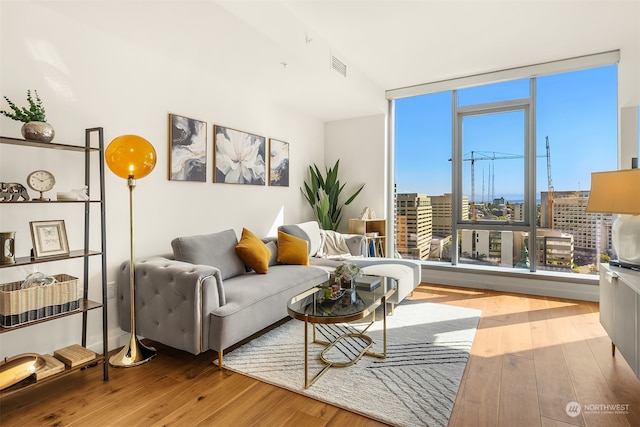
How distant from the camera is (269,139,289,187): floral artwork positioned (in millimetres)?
4371

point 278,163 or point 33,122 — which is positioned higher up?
point 278,163

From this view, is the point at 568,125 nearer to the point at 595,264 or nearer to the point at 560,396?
the point at 595,264

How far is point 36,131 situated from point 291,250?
7.54 ft

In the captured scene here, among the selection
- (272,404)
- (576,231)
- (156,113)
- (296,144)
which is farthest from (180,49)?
(576,231)

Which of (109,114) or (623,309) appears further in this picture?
(109,114)

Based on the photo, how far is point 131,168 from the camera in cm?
237

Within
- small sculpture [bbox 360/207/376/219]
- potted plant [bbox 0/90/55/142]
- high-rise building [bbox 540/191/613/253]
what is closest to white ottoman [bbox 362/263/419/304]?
small sculpture [bbox 360/207/376/219]

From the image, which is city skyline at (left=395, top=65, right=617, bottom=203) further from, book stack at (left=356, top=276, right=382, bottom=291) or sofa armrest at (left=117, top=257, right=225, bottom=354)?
sofa armrest at (left=117, top=257, right=225, bottom=354)

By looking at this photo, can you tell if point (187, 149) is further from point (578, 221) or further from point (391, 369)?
point (578, 221)

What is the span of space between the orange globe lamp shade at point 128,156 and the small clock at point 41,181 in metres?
0.33

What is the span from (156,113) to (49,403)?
85.6 inches

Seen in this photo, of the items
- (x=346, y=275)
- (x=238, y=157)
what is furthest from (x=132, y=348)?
(x=238, y=157)

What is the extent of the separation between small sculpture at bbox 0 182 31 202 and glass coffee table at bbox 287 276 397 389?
1662 mm

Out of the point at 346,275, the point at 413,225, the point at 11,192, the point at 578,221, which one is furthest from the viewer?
the point at 413,225
